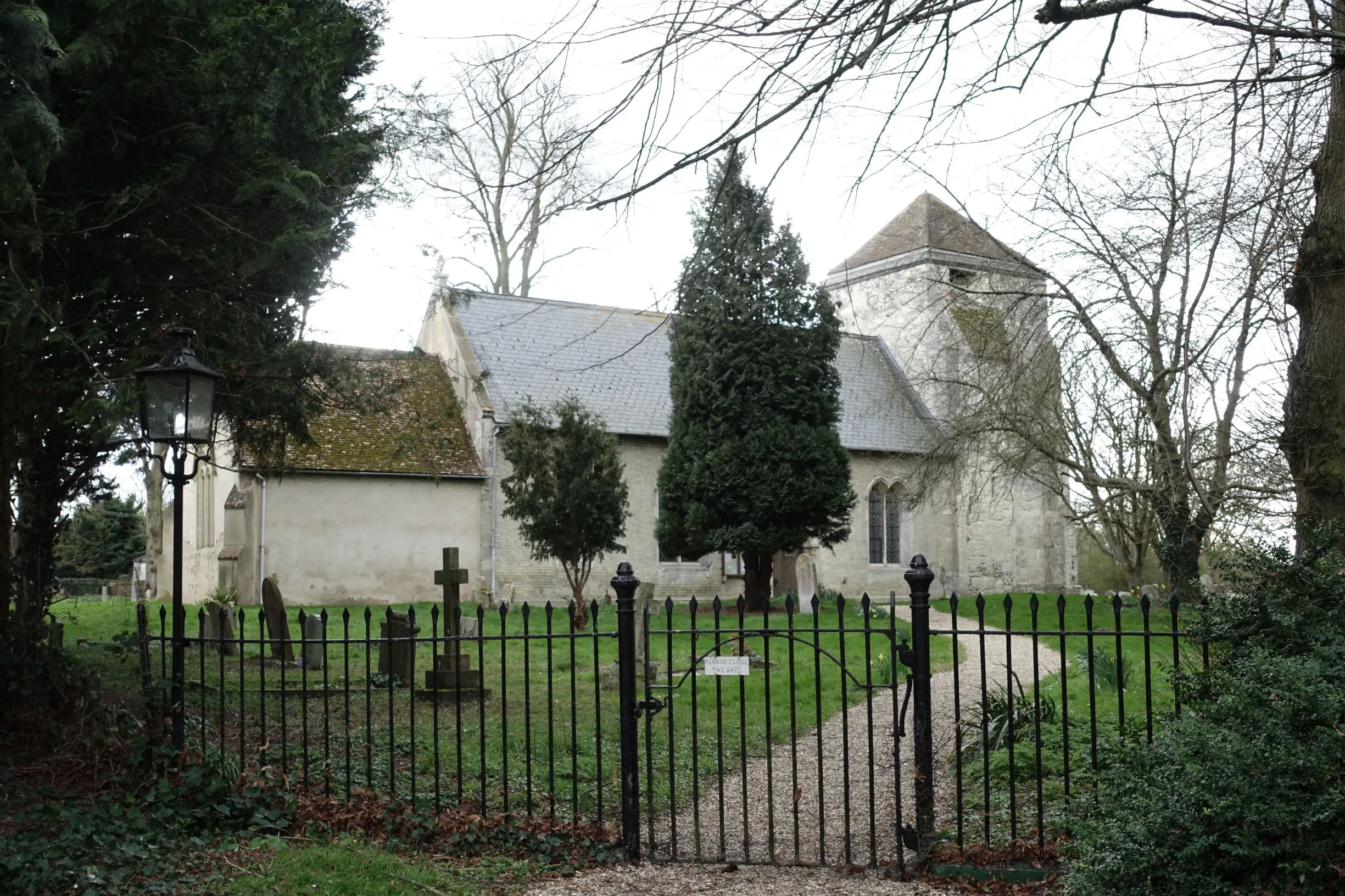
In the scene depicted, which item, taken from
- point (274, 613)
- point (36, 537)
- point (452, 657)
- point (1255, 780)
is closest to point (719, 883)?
point (1255, 780)

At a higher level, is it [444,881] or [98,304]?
[98,304]

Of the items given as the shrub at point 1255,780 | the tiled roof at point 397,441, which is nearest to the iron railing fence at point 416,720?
the shrub at point 1255,780

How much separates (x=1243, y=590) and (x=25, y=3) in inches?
285

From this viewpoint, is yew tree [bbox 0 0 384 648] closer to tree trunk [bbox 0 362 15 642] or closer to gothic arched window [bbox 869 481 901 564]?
tree trunk [bbox 0 362 15 642]

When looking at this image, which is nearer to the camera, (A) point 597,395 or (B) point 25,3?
(B) point 25,3

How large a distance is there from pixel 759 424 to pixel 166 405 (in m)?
17.5

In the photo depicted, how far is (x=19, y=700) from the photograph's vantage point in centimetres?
777

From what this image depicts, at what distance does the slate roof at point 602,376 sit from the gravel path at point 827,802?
15.2 m

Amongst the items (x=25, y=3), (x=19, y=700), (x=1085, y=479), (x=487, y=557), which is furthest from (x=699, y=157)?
(x=487, y=557)

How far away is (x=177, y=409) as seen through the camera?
665 centimetres

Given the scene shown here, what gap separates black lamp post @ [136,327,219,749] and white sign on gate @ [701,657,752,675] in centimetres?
307

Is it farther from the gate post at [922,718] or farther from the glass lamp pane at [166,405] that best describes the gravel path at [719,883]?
the glass lamp pane at [166,405]

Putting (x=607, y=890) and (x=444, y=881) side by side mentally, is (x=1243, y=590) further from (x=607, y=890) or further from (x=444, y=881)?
(x=444, y=881)

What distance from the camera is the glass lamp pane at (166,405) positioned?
6621 mm
